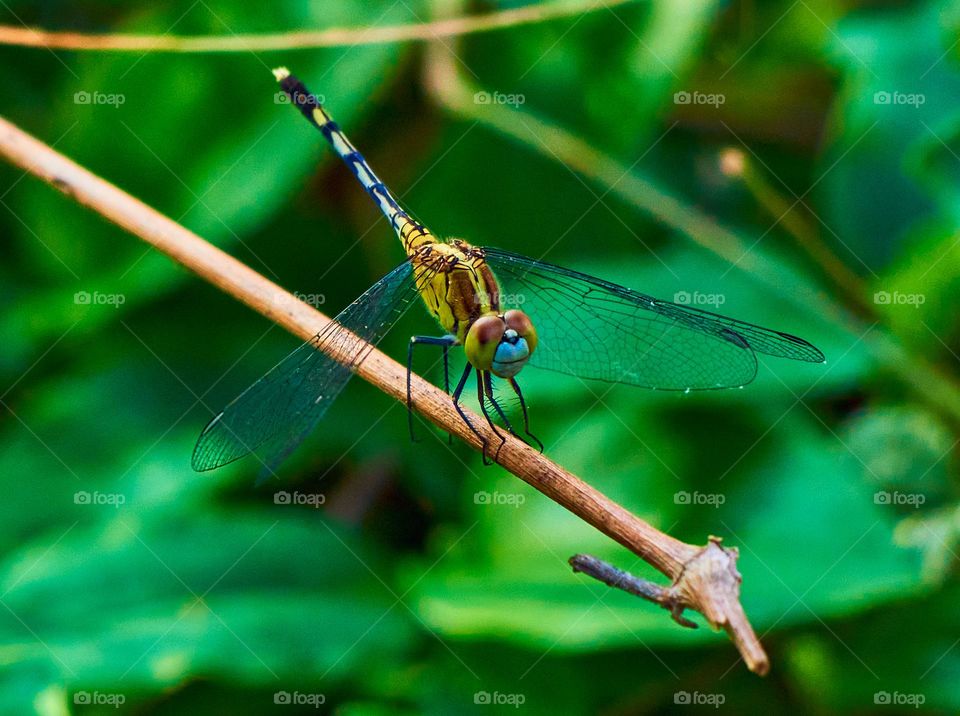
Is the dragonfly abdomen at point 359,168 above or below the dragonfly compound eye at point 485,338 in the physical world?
Answer: above

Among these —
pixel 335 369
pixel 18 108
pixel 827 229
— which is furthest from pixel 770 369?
pixel 18 108

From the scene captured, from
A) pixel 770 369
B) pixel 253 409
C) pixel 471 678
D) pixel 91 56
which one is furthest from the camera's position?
pixel 91 56

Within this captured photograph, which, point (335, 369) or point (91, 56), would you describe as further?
point (91, 56)

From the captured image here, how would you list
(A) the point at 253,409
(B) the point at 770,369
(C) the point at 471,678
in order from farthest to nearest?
(B) the point at 770,369, (C) the point at 471,678, (A) the point at 253,409

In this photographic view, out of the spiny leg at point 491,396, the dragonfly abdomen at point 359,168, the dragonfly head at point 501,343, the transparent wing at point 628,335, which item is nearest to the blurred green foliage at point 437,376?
the dragonfly abdomen at point 359,168

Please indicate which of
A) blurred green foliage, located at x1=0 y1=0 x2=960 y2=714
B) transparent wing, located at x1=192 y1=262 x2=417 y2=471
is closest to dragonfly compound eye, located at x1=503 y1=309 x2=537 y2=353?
transparent wing, located at x1=192 y1=262 x2=417 y2=471

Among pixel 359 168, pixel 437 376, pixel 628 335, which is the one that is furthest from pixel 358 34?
pixel 628 335

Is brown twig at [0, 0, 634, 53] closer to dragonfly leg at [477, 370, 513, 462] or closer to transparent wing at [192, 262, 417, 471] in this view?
transparent wing at [192, 262, 417, 471]

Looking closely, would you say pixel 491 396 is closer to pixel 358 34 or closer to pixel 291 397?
pixel 291 397

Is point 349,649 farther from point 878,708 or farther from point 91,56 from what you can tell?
point 91,56

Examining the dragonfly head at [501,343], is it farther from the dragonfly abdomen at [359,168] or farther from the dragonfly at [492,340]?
the dragonfly abdomen at [359,168]
